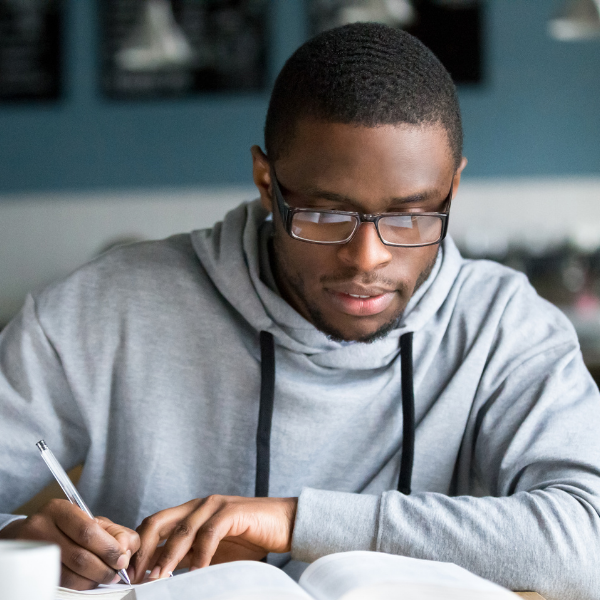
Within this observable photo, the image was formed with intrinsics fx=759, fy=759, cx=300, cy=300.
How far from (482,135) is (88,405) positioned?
11.0 ft

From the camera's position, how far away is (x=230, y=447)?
112cm

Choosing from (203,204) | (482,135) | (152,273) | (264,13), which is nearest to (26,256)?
(203,204)

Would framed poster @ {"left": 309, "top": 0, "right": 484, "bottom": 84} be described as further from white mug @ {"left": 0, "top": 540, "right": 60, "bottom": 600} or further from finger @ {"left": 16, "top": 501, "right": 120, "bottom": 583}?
white mug @ {"left": 0, "top": 540, "right": 60, "bottom": 600}

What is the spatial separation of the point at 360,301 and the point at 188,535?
0.38 meters

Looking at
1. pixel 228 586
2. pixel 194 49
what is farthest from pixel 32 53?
pixel 228 586

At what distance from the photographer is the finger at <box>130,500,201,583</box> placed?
80 cm

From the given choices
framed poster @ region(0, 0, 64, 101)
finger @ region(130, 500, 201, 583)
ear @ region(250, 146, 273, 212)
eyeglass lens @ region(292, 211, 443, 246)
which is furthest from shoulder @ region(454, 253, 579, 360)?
framed poster @ region(0, 0, 64, 101)

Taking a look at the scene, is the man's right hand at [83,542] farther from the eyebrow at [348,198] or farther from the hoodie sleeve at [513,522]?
the eyebrow at [348,198]

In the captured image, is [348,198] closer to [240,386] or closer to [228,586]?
[240,386]

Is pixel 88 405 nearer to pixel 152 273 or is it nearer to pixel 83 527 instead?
pixel 152 273

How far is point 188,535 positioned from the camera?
2.59 feet

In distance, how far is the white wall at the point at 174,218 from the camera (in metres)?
3.93

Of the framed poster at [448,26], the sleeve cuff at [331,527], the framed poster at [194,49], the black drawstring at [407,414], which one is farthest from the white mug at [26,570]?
the framed poster at [448,26]

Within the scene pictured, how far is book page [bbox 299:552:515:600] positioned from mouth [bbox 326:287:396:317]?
1.25ft
